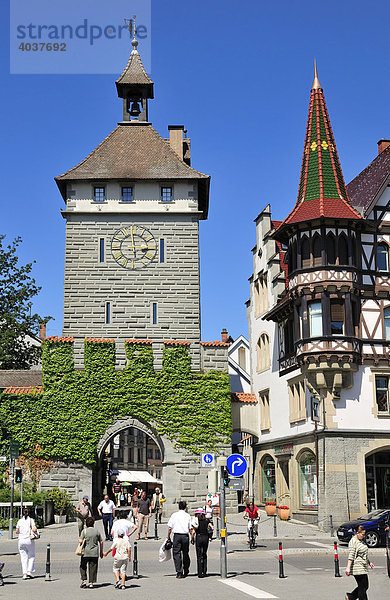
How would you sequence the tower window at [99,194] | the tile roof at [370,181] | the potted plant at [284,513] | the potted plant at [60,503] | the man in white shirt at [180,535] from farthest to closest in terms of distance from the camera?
the tower window at [99,194] < the tile roof at [370,181] < the potted plant at [284,513] < the potted plant at [60,503] < the man in white shirt at [180,535]

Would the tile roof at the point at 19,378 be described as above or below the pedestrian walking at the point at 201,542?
above

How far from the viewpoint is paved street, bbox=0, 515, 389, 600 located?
51.2ft

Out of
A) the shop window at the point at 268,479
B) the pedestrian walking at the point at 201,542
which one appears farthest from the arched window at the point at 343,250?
the pedestrian walking at the point at 201,542

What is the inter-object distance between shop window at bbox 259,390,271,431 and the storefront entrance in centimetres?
788

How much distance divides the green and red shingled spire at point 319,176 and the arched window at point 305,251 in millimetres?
894

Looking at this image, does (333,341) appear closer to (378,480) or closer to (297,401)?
(297,401)

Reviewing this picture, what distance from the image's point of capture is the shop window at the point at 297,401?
3612cm

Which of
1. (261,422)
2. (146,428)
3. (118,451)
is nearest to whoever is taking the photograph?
(146,428)

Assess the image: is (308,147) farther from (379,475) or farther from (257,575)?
(257,575)

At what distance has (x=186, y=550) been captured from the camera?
18.3m

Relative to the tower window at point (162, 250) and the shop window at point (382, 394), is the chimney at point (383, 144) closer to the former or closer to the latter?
the tower window at point (162, 250)

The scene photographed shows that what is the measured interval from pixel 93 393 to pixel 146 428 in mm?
3563

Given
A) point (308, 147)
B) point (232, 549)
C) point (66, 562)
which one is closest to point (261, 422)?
point (308, 147)

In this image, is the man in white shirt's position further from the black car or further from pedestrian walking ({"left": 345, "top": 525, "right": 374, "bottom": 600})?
the black car
